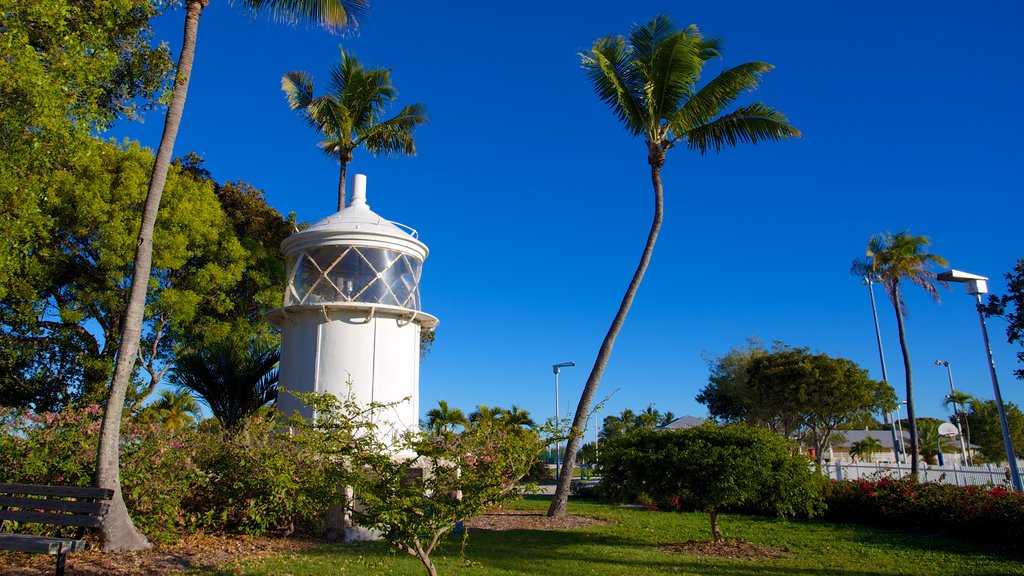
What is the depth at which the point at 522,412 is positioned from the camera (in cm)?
3656

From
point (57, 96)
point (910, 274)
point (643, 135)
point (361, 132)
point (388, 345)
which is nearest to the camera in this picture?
point (57, 96)

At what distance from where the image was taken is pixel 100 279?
17.7m

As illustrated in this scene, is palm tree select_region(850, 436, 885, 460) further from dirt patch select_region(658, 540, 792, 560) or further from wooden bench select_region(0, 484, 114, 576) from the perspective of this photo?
wooden bench select_region(0, 484, 114, 576)

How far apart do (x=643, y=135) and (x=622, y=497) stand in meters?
9.39

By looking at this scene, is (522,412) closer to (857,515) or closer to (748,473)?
(857,515)

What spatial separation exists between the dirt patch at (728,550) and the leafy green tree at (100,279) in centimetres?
1382

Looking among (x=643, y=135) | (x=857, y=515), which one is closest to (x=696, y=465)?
(x=857, y=515)

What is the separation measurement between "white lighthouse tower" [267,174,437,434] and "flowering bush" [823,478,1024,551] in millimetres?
9683

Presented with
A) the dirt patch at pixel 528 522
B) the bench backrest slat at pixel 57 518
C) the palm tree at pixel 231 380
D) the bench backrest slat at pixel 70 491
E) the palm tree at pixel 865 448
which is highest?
the palm tree at pixel 231 380

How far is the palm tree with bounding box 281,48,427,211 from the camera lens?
1952cm

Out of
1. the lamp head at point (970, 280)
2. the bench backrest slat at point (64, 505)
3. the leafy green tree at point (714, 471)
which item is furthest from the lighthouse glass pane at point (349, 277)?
the lamp head at point (970, 280)

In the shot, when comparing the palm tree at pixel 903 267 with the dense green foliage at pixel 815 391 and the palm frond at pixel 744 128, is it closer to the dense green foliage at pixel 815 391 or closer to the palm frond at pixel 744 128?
the dense green foliage at pixel 815 391

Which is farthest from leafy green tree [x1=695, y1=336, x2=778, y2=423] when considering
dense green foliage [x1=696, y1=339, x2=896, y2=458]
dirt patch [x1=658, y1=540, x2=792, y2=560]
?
dirt patch [x1=658, y1=540, x2=792, y2=560]

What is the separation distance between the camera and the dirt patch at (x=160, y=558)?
764 centimetres
